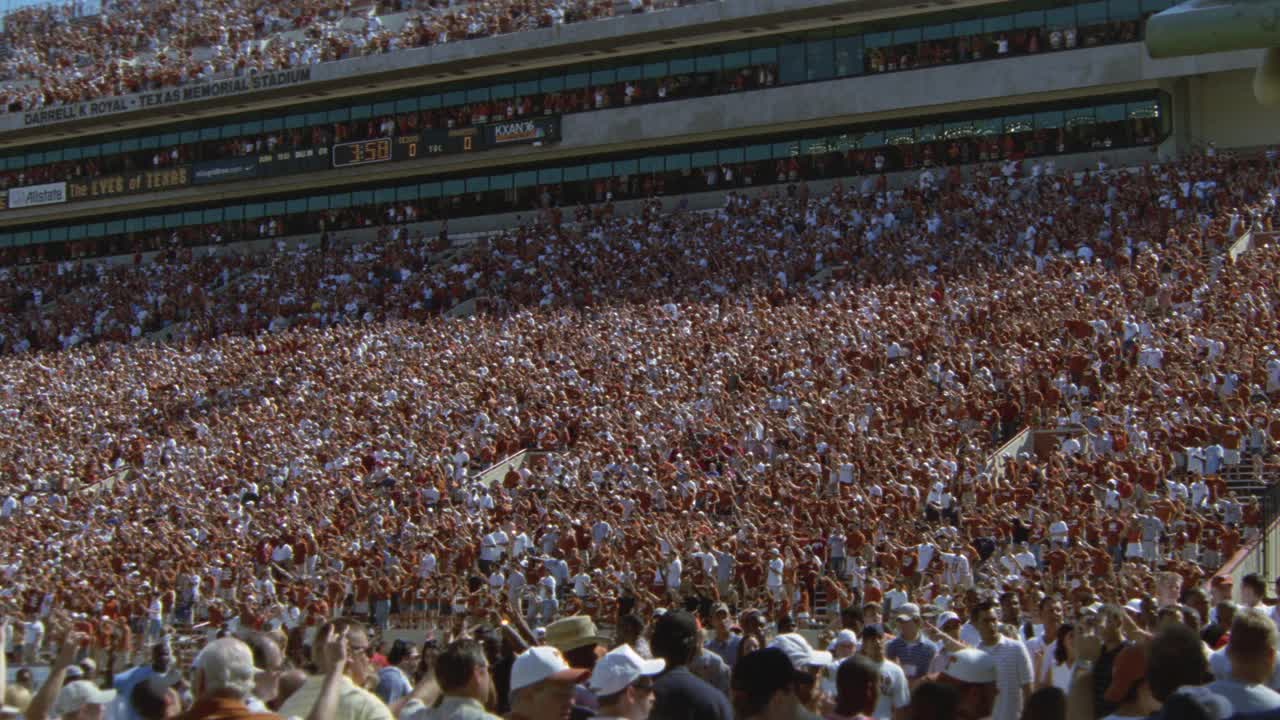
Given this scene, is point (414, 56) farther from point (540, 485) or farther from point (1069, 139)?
point (540, 485)

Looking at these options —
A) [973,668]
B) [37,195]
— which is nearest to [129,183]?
[37,195]

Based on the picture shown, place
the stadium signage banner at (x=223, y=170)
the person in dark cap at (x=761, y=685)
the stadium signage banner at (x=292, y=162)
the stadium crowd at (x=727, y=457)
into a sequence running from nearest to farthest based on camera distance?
the person in dark cap at (x=761, y=685) → the stadium crowd at (x=727, y=457) → the stadium signage banner at (x=292, y=162) → the stadium signage banner at (x=223, y=170)

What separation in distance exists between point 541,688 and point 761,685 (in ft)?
2.60

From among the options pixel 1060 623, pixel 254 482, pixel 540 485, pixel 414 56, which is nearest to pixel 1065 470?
pixel 540 485

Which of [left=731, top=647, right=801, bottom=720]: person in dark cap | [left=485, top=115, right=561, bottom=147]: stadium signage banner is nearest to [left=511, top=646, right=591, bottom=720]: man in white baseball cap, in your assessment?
[left=731, top=647, right=801, bottom=720]: person in dark cap

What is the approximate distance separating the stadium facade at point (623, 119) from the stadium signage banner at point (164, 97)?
70 millimetres

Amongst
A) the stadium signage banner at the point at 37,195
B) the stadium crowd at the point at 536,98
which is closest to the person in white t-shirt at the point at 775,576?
the stadium crowd at the point at 536,98

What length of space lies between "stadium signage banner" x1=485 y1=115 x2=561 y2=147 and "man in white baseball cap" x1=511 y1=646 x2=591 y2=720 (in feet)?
138

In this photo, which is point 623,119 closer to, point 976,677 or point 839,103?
point 839,103

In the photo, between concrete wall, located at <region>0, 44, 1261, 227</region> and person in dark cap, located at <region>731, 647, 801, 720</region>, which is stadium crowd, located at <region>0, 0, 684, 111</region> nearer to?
concrete wall, located at <region>0, 44, 1261, 227</region>

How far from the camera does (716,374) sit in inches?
1107

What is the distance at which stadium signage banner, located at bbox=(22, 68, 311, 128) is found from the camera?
50438 millimetres

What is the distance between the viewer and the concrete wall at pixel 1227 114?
39.7 meters

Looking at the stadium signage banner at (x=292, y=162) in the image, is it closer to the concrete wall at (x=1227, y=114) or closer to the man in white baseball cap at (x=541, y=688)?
the concrete wall at (x=1227, y=114)
